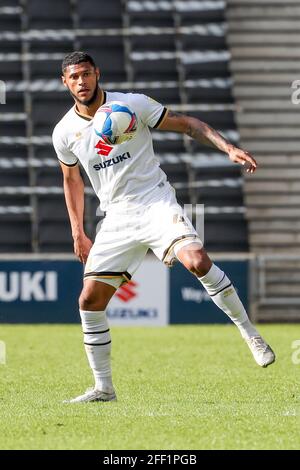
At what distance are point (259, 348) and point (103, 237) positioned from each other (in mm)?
1239

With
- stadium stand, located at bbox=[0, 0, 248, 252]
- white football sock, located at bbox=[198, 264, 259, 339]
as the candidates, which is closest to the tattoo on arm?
white football sock, located at bbox=[198, 264, 259, 339]

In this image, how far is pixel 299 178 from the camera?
64.0 feet

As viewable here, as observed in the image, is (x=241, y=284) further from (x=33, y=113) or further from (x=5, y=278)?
(x=33, y=113)

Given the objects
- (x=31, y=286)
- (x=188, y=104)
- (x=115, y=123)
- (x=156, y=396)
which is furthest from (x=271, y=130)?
(x=115, y=123)

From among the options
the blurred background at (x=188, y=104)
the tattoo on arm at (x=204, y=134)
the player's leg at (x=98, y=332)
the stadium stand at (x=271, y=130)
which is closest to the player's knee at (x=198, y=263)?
the player's leg at (x=98, y=332)

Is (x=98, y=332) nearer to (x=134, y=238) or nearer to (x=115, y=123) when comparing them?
(x=134, y=238)

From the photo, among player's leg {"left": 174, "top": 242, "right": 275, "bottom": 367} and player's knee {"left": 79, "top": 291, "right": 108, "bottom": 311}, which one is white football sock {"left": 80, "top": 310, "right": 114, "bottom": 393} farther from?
player's leg {"left": 174, "top": 242, "right": 275, "bottom": 367}

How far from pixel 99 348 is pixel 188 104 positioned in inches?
493

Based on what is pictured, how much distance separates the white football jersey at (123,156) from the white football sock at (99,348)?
798 millimetres

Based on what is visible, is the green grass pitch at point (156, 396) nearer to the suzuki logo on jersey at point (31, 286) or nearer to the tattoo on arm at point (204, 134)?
the tattoo on arm at point (204, 134)

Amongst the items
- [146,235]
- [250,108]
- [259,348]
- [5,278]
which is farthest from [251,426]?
[250,108]

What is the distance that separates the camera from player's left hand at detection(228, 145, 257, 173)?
7.10 m

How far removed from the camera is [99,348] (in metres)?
7.82

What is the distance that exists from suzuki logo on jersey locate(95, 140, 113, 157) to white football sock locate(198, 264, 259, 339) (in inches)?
40.4
